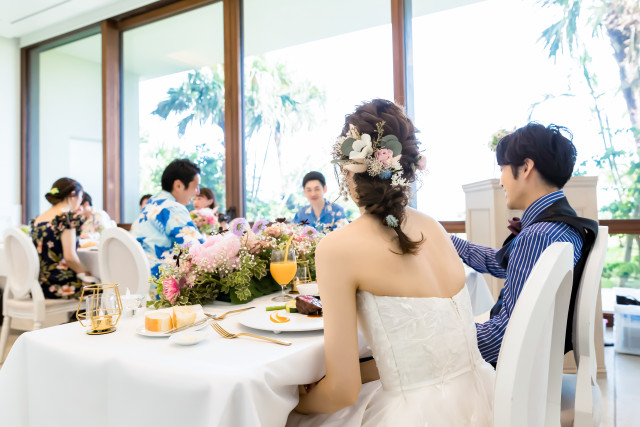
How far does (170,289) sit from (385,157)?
30.9 inches

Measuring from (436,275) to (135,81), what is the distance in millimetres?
5553

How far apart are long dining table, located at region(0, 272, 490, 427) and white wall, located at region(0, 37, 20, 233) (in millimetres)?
6133

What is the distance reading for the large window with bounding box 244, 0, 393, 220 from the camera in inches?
170

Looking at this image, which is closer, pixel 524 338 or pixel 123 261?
pixel 524 338

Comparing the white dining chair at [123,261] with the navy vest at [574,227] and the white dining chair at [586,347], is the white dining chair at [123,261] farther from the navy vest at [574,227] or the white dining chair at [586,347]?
the white dining chair at [586,347]

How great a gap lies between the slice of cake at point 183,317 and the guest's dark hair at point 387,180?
52 cm

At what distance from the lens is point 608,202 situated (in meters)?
3.44

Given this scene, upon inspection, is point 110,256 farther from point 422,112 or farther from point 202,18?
point 202,18

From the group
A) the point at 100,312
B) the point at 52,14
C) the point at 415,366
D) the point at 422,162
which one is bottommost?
the point at 415,366

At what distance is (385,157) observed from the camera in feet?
3.48

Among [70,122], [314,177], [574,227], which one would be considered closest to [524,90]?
[314,177]

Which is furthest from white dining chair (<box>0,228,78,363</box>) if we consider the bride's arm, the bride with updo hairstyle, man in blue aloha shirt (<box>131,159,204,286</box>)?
the bride's arm

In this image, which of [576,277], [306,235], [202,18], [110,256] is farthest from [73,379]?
[202,18]

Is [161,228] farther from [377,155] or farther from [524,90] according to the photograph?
[524,90]
